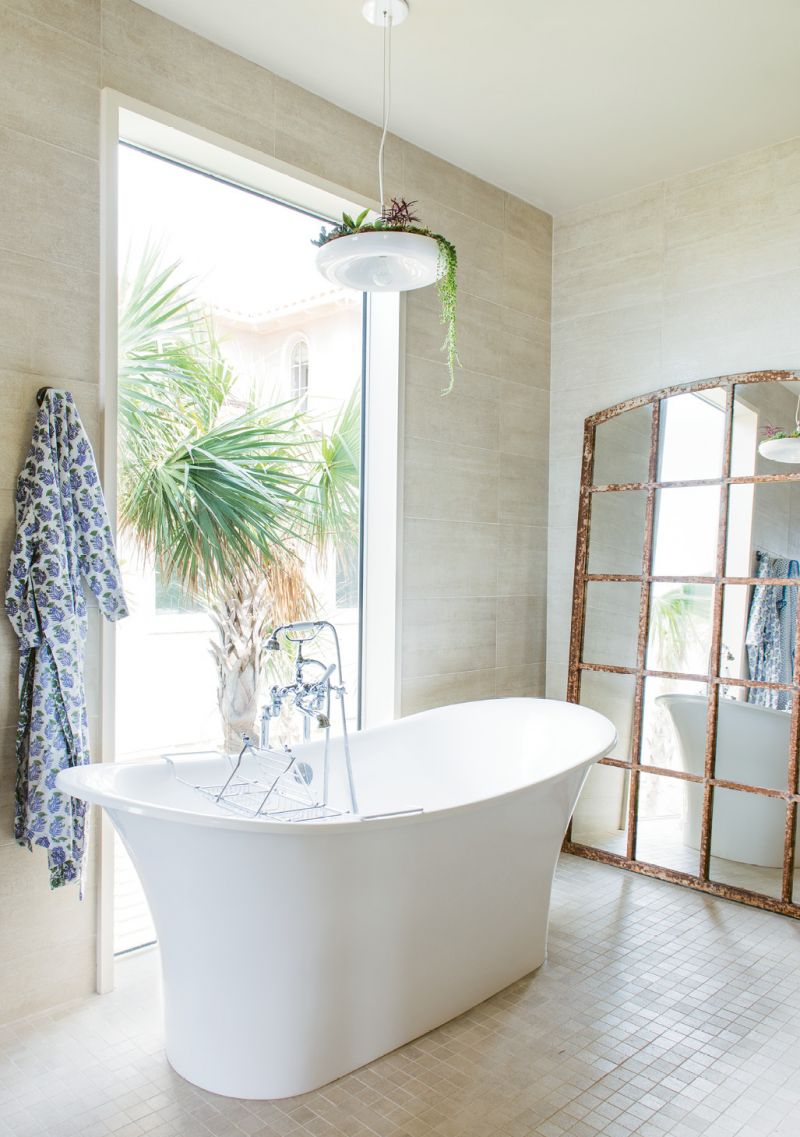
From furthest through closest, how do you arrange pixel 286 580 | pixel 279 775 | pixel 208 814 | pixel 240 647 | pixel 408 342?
pixel 408 342 → pixel 286 580 → pixel 240 647 → pixel 279 775 → pixel 208 814

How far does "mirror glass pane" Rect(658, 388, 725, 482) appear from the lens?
11.4 feet

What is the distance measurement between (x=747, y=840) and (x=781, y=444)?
1.53 metres

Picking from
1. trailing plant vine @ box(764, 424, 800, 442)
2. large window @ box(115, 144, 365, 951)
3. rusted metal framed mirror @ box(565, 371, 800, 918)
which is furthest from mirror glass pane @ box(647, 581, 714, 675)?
large window @ box(115, 144, 365, 951)

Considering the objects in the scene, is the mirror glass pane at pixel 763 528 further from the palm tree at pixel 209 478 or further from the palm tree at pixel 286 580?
the palm tree at pixel 209 478

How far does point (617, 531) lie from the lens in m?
3.80

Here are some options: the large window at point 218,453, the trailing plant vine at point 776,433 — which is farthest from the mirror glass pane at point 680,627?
the large window at point 218,453

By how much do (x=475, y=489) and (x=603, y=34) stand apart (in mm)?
1740

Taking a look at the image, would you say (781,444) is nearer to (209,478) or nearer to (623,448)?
(623,448)

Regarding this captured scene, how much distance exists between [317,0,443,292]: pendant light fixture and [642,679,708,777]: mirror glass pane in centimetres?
198

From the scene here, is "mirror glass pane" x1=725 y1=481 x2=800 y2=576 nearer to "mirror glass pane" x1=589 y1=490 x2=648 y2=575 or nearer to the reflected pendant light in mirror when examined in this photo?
the reflected pendant light in mirror

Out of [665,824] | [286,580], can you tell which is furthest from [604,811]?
[286,580]

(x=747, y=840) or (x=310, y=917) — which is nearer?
(x=310, y=917)

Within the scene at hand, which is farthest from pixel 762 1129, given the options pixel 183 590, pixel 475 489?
pixel 475 489

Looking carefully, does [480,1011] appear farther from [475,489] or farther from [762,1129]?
[475,489]
